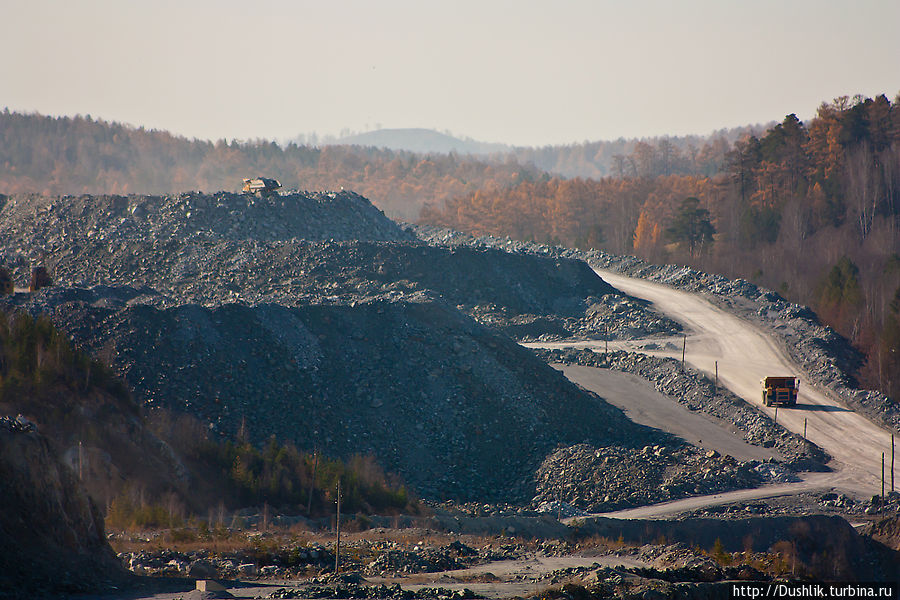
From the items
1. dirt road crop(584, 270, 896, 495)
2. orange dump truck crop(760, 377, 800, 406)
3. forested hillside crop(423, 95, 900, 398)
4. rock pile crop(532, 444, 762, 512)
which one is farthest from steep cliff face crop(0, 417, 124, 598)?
forested hillside crop(423, 95, 900, 398)

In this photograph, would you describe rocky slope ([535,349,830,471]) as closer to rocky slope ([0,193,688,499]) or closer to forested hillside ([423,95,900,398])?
rocky slope ([0,193,688,499])

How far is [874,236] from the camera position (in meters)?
62.9

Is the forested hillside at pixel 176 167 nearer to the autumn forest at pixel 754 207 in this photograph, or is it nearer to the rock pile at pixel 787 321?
the autumn forest at pixel 754 207

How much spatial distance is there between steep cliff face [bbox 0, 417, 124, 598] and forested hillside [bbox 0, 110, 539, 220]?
317 ft

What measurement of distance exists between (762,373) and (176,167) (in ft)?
350

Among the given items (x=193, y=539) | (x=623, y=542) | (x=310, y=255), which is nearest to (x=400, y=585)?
(x=193, y=539)

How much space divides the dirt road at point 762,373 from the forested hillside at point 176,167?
68.5 m

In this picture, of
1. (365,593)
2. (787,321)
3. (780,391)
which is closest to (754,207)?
(787,321)

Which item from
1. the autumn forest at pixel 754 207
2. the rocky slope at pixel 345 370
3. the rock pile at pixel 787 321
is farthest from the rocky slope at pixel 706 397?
the autumn forest at pixel 754 207

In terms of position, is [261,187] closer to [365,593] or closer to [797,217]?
[365,593]

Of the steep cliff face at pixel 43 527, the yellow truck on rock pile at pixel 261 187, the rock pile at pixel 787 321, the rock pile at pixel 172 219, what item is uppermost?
the yellow truck on rock pile at pixel 261 187

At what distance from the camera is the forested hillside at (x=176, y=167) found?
10994cm

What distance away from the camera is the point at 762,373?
34.1 metres

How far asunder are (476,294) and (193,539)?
92.4ft
